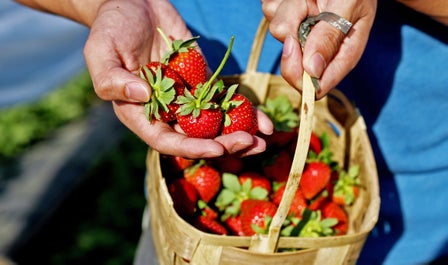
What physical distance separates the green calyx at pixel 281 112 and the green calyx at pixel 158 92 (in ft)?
1.22

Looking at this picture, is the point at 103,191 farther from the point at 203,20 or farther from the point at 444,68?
the point at 444,68

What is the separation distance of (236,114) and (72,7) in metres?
0.53

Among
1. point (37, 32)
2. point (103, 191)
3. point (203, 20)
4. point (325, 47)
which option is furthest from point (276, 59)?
point (37, 32)

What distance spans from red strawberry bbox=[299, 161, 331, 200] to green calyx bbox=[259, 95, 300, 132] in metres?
0.12

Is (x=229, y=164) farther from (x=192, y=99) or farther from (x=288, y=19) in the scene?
(x=288, y=19)

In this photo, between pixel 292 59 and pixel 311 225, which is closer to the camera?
pixel 292 59

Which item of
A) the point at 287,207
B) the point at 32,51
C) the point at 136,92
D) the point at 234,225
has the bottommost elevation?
the point at 32,51

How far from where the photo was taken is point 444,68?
124 centimetres

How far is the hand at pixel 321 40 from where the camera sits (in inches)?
38.3

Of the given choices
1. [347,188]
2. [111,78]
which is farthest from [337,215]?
[111,78]

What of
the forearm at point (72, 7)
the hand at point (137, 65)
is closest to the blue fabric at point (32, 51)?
the forearm at point (72, 7)

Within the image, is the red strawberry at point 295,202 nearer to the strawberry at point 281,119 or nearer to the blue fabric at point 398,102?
the strawberry at point 281,119

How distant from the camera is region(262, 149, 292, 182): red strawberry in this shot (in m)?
1.32

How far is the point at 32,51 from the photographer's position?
124 inches
